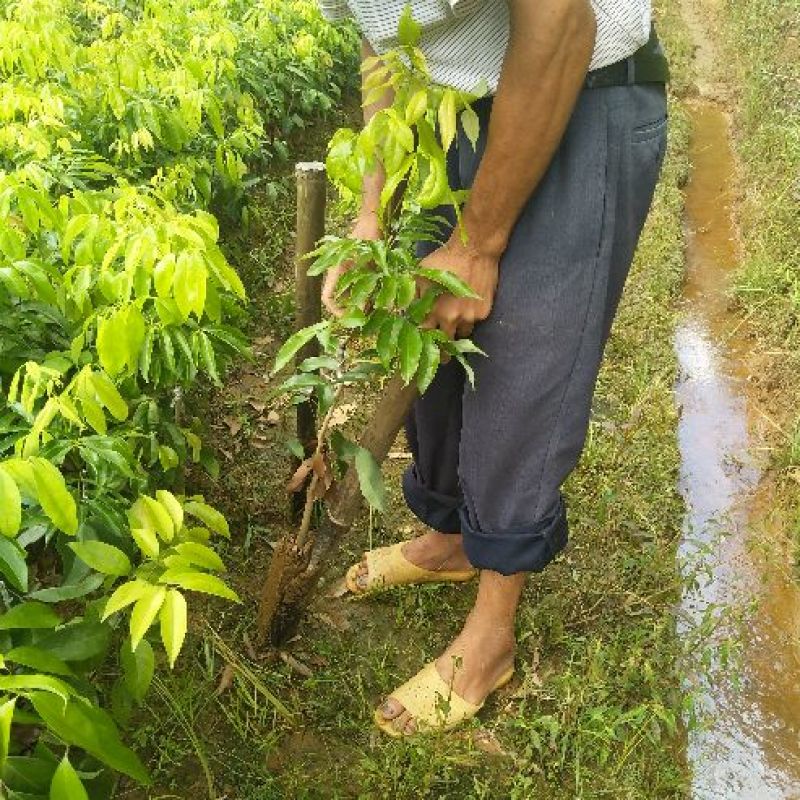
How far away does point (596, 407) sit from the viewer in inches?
139

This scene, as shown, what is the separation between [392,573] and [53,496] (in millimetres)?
1496

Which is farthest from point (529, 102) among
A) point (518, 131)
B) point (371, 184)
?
point (371, 184)

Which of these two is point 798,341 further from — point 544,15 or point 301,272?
point 544,15

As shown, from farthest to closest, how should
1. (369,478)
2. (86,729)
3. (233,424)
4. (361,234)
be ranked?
(233,424)
(361,234)
(369,478)
(86,729)

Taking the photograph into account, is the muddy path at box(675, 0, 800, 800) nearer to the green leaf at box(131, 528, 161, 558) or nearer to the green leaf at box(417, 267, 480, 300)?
the green leaf at box(417, 267, 480, 300)

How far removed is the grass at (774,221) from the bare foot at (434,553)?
1.26 metres

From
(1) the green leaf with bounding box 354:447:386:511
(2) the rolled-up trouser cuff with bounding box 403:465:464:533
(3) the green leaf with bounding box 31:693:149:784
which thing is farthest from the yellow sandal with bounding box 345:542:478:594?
(3) the green leaf with bounding box 31:693:149:784

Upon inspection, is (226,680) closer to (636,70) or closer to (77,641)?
(77,641)

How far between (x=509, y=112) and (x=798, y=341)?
2.93 meters

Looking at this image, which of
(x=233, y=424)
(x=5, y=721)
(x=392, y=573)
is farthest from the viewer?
(x=233, y=424)

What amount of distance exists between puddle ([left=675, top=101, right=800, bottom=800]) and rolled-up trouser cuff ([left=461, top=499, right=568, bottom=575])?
2.45 ft

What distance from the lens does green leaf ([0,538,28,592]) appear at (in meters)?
1.27

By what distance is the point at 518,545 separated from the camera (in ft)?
6.51

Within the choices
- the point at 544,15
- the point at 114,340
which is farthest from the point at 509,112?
the point at 114,340
